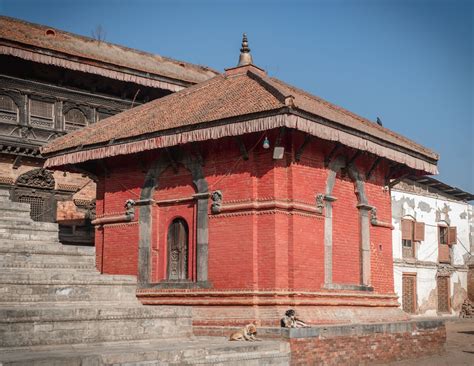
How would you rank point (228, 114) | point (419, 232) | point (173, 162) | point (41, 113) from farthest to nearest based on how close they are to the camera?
point (419, 232), point (41, 113), point (173, 162), point (228, 114)

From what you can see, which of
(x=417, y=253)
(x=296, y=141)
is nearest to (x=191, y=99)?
(x=296, y=141)

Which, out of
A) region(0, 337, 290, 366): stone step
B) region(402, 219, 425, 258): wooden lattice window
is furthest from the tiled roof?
region(402, 219, 425, 258): wooden lattice window

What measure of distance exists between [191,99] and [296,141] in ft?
12.8

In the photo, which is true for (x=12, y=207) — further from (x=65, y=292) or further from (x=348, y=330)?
(x=348, y=330)

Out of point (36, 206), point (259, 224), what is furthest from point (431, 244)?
point (259, 224)

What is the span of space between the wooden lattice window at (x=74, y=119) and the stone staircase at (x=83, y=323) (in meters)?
12.6

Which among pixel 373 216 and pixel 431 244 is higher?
pixel 431 244

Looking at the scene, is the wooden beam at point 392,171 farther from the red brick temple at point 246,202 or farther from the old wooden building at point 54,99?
the old wooden building at point 54,99

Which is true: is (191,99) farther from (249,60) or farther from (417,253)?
(417,253)

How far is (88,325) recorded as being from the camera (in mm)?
12711

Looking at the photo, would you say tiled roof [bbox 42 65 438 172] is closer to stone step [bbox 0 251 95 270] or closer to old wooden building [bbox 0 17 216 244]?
stone step [bbox 0 251 95 270]

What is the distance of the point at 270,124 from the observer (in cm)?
1448

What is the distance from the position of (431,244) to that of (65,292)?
27039 millimetres

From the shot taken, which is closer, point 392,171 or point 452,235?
point 392,171
